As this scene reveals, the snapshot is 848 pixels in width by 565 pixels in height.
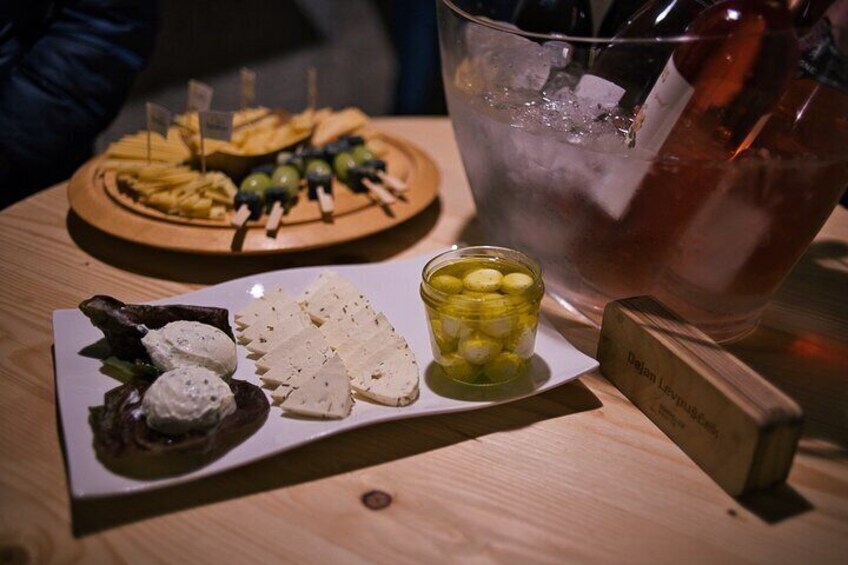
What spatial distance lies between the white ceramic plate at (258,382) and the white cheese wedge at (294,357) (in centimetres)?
3

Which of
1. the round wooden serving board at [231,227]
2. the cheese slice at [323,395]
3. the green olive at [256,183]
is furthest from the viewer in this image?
the green olive at [256,183]

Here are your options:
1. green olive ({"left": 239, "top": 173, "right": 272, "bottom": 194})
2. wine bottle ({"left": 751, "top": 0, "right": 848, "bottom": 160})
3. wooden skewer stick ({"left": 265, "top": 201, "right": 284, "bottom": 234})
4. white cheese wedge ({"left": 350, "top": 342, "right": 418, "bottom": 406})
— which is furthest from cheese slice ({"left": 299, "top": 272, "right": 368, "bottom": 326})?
wine bottle ({"left": 751, "top": 0, "right": 848, "bottom": 160})

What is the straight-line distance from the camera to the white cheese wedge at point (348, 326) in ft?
2.88

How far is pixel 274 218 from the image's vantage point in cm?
116

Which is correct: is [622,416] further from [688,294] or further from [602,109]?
[602,109]

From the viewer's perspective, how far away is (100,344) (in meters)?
0.85

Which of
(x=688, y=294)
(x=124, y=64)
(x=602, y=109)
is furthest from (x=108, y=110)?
(x=688, y=294)

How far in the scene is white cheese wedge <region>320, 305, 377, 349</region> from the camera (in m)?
0.88

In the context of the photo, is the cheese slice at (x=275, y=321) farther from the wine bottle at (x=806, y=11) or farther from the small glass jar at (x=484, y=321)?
the wine bottle at (x=806, y=11)

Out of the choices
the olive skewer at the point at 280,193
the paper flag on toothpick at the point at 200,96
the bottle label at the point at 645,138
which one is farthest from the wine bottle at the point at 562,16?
the paper flag on toothpick at the point at 200,96

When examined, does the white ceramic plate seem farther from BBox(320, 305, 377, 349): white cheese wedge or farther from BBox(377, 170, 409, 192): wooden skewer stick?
BBox(377, 170, 409, 192): wooden skewer stick

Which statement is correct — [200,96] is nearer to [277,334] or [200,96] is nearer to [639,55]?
[277,334]

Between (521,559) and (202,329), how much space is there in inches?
16.6

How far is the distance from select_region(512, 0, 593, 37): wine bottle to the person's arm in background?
2.82 feet
